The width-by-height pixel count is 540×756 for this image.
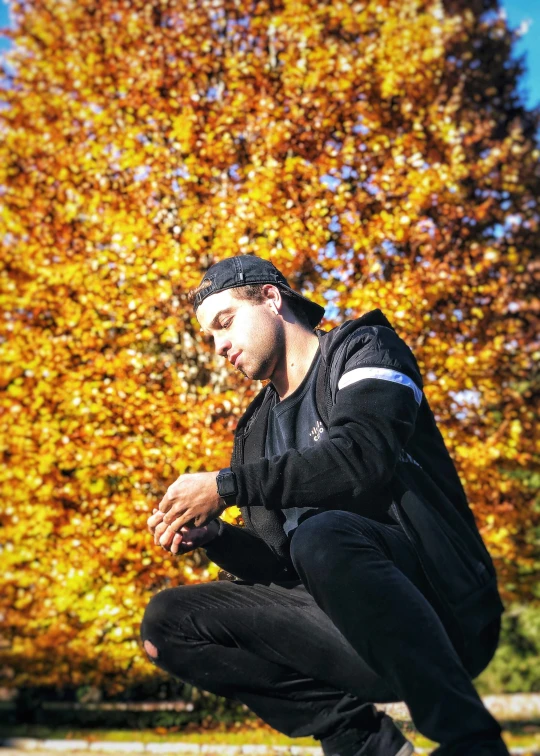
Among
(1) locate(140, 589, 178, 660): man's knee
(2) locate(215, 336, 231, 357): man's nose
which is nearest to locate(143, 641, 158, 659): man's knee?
(1) locate(140, 589, 178, 660): man's knee

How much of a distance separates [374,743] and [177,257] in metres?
6.48

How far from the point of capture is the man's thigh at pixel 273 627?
212 centimetres

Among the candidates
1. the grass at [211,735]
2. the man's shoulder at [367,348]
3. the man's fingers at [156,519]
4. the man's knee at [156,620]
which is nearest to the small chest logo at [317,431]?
the man's shoulder at [367,348]

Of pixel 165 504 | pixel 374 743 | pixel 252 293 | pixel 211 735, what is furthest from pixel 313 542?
pixel 211 735

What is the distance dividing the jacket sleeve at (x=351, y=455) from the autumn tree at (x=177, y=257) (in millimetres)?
4429

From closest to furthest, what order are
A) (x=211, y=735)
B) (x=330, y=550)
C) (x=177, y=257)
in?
1. (x=330, y=550)
2. (x=177, y=257)
3. (x=211, y=735)

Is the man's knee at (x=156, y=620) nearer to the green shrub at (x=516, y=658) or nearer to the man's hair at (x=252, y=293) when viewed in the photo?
the man's hair at (x=252, y=293)

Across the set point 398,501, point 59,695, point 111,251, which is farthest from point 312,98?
point 59,695

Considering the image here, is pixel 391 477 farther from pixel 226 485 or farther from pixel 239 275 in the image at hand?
pixel 239 275

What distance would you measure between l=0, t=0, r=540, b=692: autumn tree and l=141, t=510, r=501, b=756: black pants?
4014mm

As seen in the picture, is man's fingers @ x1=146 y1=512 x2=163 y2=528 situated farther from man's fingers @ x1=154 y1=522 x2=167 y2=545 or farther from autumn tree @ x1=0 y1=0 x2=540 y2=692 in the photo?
autumn tree @ x1=0 y1=0 x2=540 y2=692

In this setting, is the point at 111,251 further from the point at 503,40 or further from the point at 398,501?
the point at 503,40

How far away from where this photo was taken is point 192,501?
1.92 meters

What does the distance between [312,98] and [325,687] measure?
8422 mm
